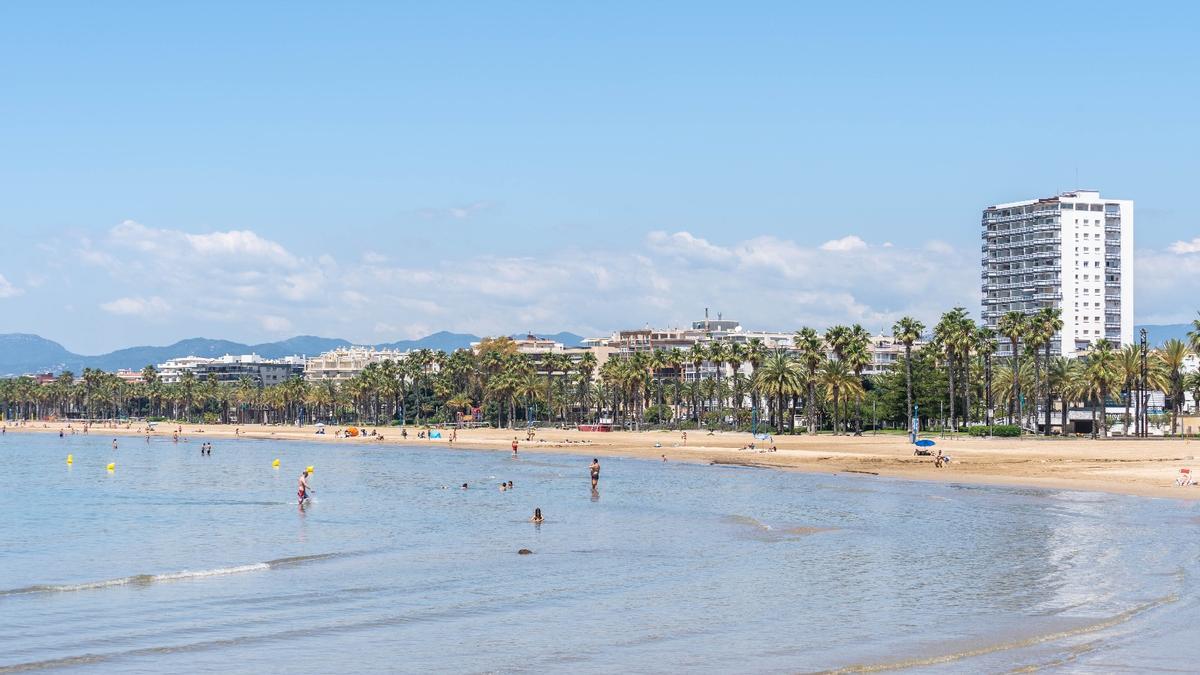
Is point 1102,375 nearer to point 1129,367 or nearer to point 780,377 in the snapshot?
point 1129,367

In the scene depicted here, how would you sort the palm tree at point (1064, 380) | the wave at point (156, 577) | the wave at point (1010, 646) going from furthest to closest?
1. the palm tree at point (1064, 380)
2. the wave at point (156, 577)
3. the wave at point (1010, 646)

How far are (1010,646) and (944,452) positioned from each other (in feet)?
222

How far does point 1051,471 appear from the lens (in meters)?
71.2

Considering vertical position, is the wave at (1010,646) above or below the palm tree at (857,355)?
below

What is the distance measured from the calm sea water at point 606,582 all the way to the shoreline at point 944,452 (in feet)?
20.6

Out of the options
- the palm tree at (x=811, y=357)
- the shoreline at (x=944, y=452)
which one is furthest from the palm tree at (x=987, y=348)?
the palm tree at (x=811, y=357)

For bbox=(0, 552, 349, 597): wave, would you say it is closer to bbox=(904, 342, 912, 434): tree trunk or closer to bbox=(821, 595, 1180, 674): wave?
bbox=(821, 595, 1180, 674): wave

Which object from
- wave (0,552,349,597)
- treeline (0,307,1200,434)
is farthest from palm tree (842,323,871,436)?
wave (0,552,349,597)

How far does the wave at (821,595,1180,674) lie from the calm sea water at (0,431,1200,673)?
94 mm

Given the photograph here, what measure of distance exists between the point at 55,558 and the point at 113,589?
8.33 metres

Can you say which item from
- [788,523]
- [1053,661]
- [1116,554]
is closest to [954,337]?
[788,523]

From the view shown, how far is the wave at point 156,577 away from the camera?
105 feet

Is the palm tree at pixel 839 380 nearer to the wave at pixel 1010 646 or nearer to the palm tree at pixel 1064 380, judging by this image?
the palm tree at pixel 1064 380

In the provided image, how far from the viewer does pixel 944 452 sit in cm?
8900
